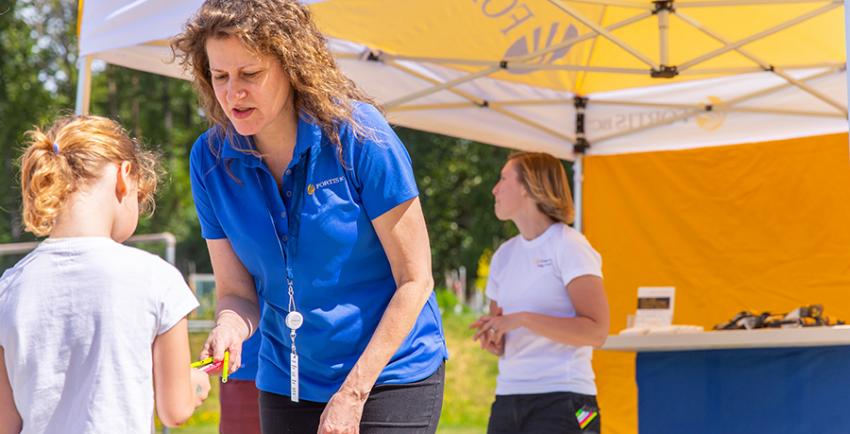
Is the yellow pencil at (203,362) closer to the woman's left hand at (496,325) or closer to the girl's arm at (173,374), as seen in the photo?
the girl's arm at (173,374)

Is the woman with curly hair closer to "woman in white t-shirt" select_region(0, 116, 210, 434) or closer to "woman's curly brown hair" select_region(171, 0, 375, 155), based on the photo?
"woman's curly brown hair" select_region(171, 0, 375, 155)

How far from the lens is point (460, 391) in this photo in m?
13.7

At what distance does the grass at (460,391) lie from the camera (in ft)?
39.2

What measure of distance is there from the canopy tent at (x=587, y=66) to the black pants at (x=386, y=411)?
6.88 feet

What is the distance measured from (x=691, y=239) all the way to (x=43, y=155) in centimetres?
452

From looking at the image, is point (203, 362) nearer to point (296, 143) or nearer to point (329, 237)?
point (329, 237)

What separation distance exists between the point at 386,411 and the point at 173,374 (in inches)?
17.0

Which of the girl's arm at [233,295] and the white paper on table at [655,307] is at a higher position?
the girl's arm at [233,295]

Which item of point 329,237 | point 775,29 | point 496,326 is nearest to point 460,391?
point 496,326

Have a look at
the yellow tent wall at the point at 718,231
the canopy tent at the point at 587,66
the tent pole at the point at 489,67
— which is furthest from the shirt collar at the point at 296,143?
the yellow tent wall at the point at 718,231

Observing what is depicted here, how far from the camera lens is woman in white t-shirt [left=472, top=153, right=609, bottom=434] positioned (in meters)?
4.02

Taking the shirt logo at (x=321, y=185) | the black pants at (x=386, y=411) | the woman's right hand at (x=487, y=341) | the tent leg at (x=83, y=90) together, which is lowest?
the woman's right hand at (x=487, y=341)

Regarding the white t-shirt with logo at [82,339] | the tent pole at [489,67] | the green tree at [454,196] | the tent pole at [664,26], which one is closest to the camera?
the white t-shirt with logo at [82,339]

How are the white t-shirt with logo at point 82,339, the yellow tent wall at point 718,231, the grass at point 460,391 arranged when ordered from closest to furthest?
the white t-shirt with logo at point 82,339 → the yellow tent wall at point 718,231 → the grass at point 460,391
